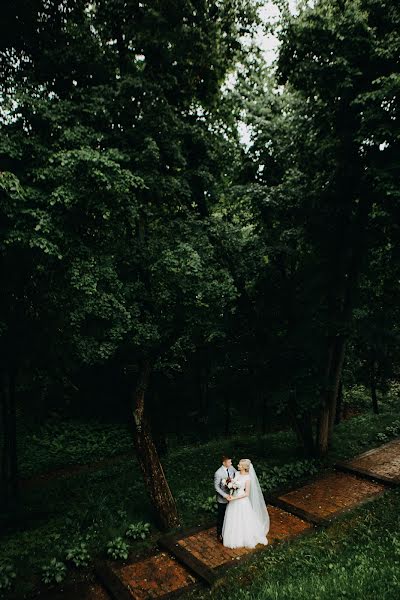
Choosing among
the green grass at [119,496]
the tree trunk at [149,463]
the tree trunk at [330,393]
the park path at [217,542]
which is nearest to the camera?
the park path at [217,542]

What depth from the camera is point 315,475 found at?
467 inches

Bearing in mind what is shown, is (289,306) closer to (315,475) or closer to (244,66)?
(315,475)

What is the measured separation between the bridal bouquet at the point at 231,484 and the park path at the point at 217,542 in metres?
1.11

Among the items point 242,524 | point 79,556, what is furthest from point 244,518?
point 79,556

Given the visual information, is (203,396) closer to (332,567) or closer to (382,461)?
(382,461)

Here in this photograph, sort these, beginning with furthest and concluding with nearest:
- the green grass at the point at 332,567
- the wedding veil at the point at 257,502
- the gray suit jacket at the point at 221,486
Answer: the wedding veil at the point at 257,502 → the gray suit jacket at the point at 221,486 → the green grass at the point at 332,567

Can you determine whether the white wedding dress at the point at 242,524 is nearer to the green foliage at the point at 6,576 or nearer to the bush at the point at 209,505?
the bush at the point at 209,505

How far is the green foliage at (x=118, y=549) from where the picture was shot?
8227 mm

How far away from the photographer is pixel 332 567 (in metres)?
6.74

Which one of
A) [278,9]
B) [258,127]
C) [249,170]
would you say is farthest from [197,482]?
[278,9]

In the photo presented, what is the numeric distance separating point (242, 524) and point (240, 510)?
→ 0.26 metres

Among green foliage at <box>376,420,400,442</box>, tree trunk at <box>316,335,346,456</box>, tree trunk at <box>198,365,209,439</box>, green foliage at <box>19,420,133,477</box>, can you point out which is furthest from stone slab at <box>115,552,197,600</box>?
green foliage at <box>19,420,133,477</box>

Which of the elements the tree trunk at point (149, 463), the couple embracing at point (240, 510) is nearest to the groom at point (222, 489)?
the couple embracing at point (240, 510)

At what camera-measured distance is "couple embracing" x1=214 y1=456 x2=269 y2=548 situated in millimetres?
8258
